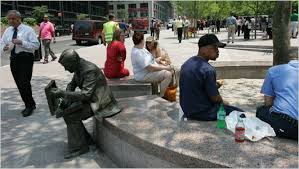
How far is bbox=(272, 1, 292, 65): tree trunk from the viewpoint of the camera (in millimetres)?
7219

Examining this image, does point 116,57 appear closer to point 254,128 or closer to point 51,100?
point 51,100

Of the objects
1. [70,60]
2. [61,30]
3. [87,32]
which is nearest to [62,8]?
[61,30]

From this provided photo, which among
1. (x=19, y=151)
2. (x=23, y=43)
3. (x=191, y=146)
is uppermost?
(x=23, y=43)

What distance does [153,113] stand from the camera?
494 cm

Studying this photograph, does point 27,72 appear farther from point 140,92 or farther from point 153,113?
point 153,113

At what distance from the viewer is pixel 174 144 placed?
3.82 metres

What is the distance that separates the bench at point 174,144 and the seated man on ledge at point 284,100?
116 mm

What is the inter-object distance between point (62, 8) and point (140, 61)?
174ft

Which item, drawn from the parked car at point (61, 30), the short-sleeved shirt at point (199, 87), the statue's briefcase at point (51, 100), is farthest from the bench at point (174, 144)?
the parked car at point (61, 30)

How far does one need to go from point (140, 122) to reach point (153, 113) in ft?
1.25

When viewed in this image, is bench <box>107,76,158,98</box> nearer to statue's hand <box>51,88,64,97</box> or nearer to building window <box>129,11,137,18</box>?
statue's hand <box>51,88,64,97</box>

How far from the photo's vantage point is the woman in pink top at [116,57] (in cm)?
727

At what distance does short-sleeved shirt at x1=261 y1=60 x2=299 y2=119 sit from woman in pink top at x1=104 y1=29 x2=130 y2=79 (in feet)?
12.1

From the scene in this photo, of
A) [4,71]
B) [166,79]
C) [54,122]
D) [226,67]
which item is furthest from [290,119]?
[4,71]
